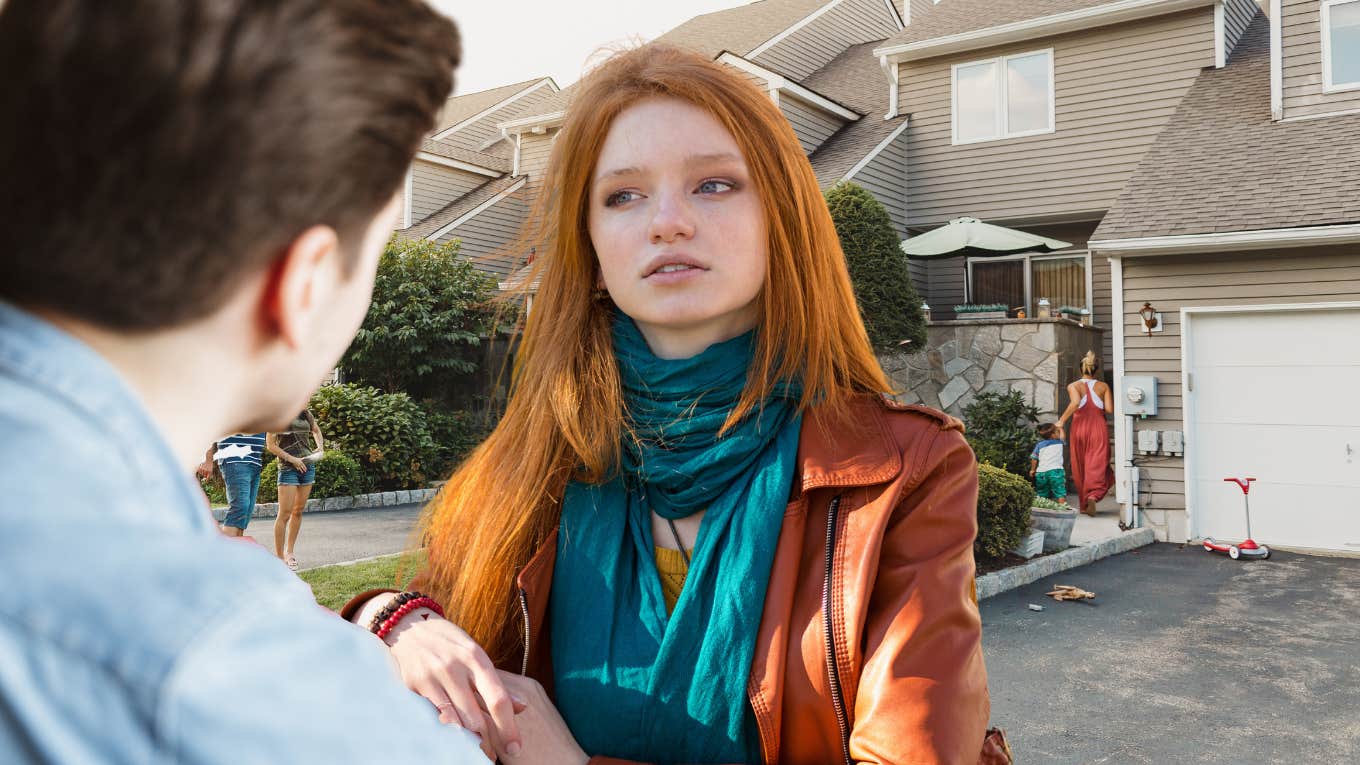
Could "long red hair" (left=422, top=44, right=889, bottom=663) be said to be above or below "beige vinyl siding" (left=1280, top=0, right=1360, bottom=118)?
below

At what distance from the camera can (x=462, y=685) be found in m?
1.40

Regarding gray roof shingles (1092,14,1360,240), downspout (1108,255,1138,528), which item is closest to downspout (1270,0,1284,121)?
gray roof shingles (1092,14,1360,240)

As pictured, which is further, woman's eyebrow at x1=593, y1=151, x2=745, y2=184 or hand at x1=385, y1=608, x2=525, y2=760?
woman's eyebrow at x1=593, y1=151, x2=745, y2=184

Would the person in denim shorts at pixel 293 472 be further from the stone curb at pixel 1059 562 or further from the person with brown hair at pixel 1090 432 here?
the person with brown hair at pixel 1090 432

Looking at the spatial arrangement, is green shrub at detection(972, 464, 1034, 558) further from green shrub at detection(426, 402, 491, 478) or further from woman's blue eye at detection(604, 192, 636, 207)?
green shrub at detection(426, 402, 491, 478)

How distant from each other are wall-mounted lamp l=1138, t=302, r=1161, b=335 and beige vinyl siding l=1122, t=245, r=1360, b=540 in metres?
0.10

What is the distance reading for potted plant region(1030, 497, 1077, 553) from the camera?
31.3 ft

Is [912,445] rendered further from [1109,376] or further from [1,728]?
[1109,376]

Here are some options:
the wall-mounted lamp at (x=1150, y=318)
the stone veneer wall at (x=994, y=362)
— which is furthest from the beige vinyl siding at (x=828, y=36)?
the wall-mounted lamp at (x=1150, y=318)

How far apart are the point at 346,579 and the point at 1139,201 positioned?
33.3ft

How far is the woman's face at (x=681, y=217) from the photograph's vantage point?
5.52 feet

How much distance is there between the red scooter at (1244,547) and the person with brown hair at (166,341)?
1129 centimetres

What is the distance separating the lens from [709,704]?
4.91 ft

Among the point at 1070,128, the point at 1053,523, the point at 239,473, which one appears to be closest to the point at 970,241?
the point at 1070,128
